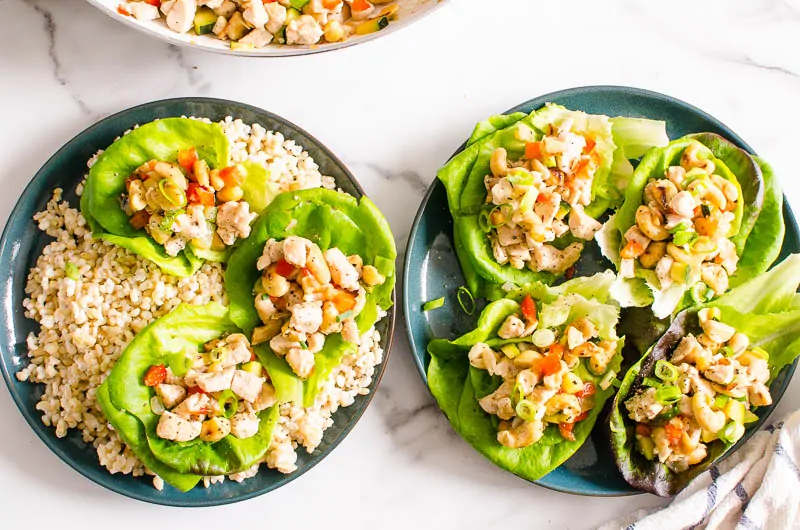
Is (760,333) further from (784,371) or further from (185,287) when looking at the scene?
(185,287)

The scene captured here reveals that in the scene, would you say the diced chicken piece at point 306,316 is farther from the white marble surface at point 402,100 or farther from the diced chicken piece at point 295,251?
the white marble surface at point 402,100

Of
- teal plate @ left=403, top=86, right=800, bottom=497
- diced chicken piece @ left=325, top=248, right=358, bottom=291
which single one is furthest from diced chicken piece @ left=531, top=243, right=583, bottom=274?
diced chicken piece @ left=325, top=248, right=358, bottom=291

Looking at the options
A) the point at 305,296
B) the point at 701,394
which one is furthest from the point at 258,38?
the point at 701,394

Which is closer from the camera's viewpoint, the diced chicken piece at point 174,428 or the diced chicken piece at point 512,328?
the diced chicken piece at point 174,428

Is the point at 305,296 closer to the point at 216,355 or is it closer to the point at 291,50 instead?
the point at 216,355

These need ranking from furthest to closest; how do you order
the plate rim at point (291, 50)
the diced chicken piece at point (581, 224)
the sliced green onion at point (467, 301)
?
the sliced green onion at point (467, 301)
the diced chicken piece at point (581, 224)
the plate rim at point (291, 50)

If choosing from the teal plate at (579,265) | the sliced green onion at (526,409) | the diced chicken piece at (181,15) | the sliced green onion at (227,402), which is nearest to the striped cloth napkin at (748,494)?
the teal plate at (579,265)
